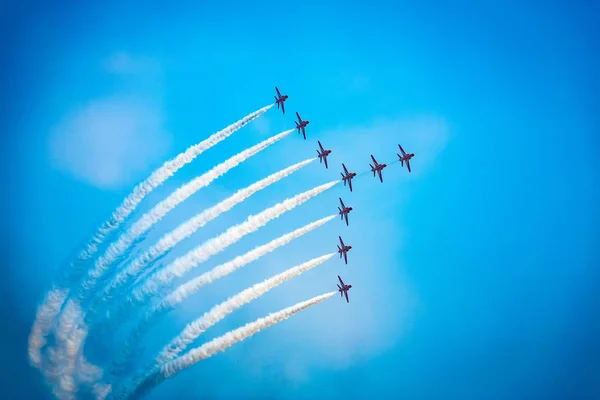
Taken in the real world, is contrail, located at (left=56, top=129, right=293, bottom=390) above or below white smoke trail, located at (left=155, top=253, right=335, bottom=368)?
above

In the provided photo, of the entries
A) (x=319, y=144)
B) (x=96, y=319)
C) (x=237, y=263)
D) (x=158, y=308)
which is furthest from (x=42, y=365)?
(x=319, y=144)

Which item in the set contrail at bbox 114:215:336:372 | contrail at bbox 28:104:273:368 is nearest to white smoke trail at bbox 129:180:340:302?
contrail at bbox 114:215:336:372

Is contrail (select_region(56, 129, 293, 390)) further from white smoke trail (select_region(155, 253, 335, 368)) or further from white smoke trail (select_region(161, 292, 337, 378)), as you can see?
white smoke trail (select_region(161, 292, 337, 378))

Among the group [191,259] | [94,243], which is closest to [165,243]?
[191,259]

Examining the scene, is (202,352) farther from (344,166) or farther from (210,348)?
(344,166)

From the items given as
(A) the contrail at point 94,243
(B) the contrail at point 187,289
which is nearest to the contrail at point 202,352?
(B) the contrail at point 187,289

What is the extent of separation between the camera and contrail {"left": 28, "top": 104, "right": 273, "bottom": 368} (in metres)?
32.0

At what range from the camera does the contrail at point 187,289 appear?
101 feet

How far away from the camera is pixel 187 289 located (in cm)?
3080

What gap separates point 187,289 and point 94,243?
7314mm

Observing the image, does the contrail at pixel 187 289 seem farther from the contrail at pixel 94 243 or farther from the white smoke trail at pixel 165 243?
the contrail at pixel 94 243

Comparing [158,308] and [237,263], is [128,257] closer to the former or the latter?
[158,308]

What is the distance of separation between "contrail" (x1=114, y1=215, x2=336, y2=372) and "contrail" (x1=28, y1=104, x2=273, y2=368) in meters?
5.23

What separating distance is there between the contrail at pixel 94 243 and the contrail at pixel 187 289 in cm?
523
